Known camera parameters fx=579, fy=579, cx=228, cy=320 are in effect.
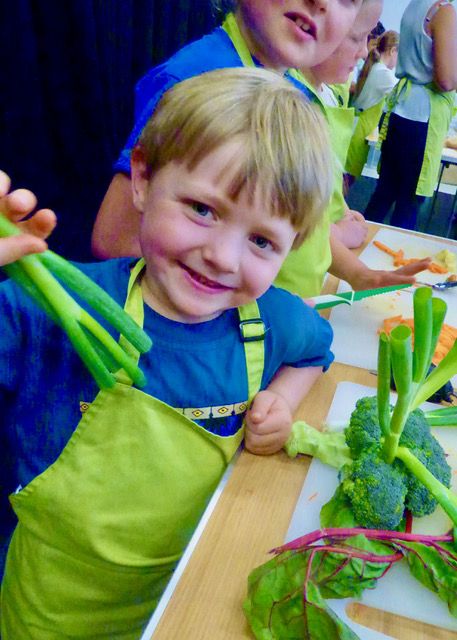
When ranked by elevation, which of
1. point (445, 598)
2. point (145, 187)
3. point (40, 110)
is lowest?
point (40, 110)

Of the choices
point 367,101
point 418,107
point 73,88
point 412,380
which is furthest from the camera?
point 367,101

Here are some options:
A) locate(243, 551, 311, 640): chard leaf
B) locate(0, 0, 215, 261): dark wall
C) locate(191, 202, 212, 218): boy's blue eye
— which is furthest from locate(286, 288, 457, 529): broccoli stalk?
locate(0, 0, 215, 261): dark wall

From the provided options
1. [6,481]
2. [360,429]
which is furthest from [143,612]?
[6,481]

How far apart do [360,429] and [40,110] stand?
4.90 ft

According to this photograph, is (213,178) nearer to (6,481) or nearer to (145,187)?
(145,187)

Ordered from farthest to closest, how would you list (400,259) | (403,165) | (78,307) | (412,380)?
(403,165)
(400,259)
(412,380)
(78,307)

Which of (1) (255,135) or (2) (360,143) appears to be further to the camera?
(2) (360,143)

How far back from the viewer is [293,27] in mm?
918

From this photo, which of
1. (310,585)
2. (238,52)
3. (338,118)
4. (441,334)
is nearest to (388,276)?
(441,334)

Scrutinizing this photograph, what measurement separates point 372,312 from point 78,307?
29.2 inches

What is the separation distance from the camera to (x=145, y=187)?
0.74 m

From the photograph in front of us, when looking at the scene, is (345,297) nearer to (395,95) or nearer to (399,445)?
(399,445)

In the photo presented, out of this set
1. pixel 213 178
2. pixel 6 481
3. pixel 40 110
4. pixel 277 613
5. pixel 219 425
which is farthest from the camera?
pixel 40 110

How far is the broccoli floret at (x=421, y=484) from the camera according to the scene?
0.65 metres
